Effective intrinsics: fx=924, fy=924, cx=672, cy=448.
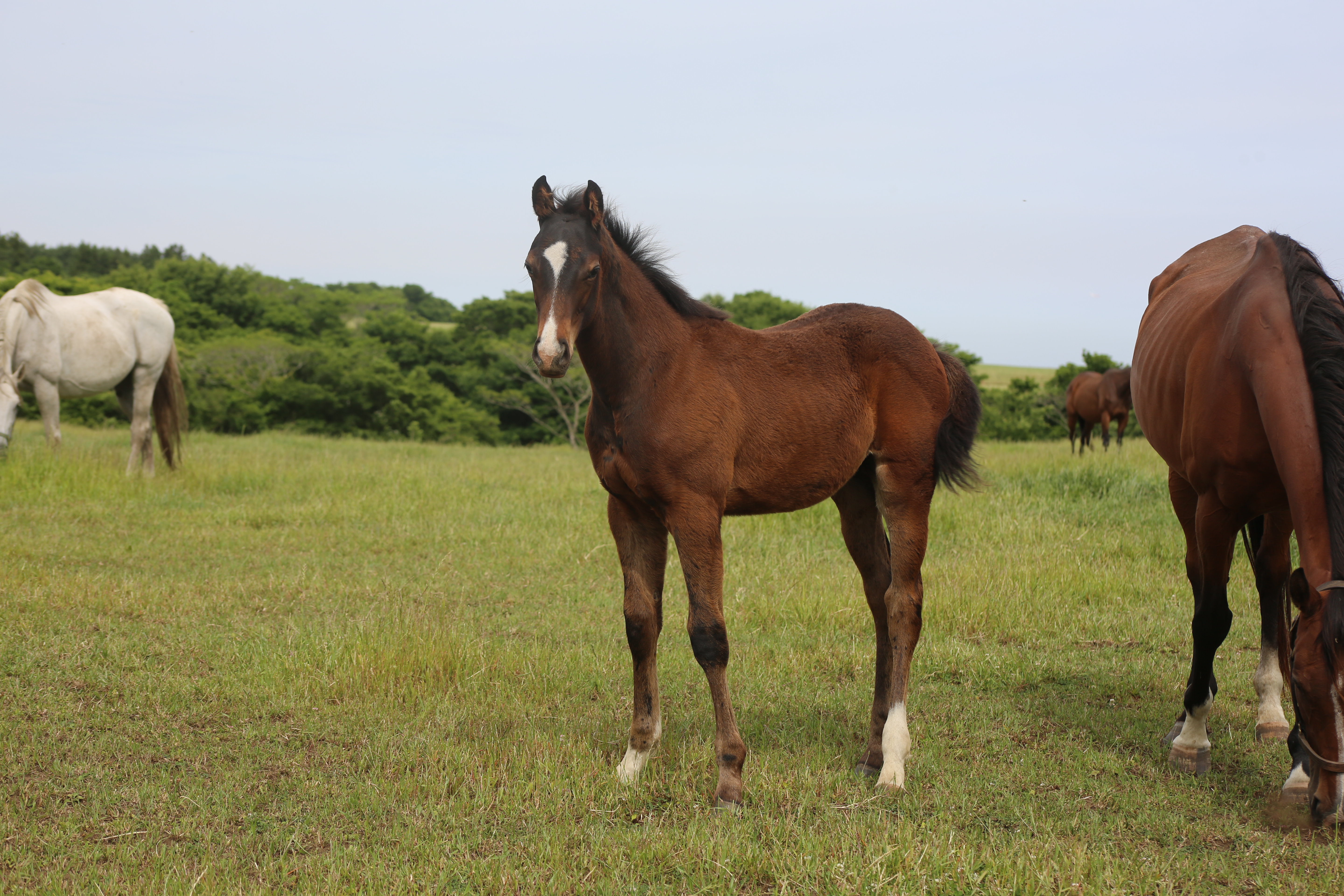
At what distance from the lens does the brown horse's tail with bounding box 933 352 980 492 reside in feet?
14.6

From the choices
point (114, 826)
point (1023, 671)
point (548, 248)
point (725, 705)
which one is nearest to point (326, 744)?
point (114, 826)

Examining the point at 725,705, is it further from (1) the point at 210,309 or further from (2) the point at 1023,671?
(1) the point at 210,309

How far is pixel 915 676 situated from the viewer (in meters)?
5.43

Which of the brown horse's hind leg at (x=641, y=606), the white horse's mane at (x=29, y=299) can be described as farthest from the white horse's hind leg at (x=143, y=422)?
the brown horse's hind leg at (x=641, y=606)

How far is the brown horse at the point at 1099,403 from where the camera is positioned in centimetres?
2238

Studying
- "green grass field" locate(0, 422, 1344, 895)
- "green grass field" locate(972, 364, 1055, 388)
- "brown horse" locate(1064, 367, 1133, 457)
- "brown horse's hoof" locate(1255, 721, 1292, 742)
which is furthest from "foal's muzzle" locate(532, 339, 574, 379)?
"green grass field" locate(972, 364, 1055, 388)

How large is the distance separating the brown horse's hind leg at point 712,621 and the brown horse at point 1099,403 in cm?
1907

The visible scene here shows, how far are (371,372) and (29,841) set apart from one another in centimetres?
2726

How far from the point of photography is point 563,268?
350 cm

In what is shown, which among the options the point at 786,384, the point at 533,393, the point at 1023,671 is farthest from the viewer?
the point at 533,393

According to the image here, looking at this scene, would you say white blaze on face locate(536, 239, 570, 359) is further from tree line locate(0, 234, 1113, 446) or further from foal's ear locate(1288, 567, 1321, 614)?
tree line locate(0, 234, 1113, 446)

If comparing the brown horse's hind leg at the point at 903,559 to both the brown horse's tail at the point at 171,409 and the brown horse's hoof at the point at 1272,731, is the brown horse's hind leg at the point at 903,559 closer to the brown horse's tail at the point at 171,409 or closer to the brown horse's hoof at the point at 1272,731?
the brown horse's hoof at the point at 1272,731

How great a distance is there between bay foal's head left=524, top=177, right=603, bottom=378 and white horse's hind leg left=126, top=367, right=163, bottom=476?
949cm

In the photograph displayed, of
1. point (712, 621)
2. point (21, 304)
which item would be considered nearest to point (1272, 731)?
point (712, 621)
